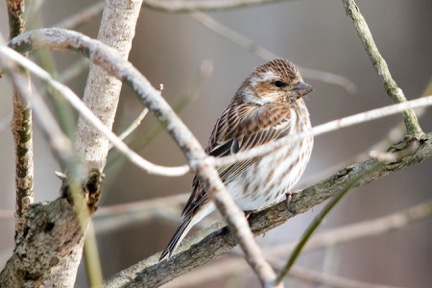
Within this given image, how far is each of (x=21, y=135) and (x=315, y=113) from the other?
6488 millimetres

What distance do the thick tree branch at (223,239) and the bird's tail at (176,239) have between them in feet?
0.24

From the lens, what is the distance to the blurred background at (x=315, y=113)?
8477mm

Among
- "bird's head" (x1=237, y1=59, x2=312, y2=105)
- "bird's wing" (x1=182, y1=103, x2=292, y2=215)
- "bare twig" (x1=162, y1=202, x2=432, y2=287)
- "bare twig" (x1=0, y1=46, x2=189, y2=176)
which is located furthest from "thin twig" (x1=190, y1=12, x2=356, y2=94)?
"bare twig" (x1=0, y1=46, x2=189, y2=176)

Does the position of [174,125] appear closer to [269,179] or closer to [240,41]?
[269,179]

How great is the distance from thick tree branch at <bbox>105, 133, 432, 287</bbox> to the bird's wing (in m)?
1.36

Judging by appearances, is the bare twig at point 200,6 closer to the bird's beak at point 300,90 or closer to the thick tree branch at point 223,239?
the bird's beak at point 300,90

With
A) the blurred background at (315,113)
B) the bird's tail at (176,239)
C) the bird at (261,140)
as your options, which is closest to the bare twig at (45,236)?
the bird's tail at (176,239)

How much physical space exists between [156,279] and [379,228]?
2572 mm

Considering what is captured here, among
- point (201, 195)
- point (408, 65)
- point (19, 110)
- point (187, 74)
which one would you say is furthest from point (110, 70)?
point (408, 65)

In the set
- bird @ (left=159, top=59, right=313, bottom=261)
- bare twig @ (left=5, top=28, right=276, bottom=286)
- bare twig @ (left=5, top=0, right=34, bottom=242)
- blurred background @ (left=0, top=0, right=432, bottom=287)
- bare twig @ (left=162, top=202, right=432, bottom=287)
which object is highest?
blurred background @ (left=0, top=0, right=432, bottom=287)

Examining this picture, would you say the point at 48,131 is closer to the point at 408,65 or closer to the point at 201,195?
the point at 201,195

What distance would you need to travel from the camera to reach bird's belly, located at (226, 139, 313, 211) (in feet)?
16.4

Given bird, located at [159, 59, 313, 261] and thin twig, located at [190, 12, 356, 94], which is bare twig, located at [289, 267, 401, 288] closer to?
bird, located at [159, 59, 313, 261]

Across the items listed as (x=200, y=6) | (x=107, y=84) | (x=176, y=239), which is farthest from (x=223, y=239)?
(x=200, y=6)
